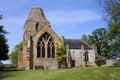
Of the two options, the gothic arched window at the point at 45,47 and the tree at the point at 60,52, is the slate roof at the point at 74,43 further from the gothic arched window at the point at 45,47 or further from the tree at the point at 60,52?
the gothic arched window at the point at 45,47

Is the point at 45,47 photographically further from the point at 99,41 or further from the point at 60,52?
the point at 99,41

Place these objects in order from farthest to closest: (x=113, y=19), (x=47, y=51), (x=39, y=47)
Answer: (x=47, y=51)
(x=39, y=47)
(x=113, y=19)

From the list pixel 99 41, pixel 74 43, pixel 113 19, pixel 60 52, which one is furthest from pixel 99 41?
pixel 113 19

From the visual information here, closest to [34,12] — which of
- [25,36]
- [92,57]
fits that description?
[25,36]

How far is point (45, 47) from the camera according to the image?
76.9 m

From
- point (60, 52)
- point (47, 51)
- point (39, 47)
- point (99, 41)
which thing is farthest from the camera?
point (99, 41)

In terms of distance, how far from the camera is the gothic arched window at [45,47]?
76688 millimetres

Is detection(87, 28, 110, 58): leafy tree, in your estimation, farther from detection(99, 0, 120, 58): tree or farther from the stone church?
detection(99, 0, 120, 58): tree

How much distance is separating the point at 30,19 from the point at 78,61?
20422 mm

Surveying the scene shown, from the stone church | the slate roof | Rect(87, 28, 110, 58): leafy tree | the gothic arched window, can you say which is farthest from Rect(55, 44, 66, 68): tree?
Rect(87, 28, 110, 58): leafy tree

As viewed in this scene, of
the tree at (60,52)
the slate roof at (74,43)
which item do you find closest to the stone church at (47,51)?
the slate roof at (74,43)

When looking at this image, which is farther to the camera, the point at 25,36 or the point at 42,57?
the point at 25,36

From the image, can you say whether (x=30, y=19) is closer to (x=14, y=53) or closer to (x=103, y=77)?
(x=14, y=53)

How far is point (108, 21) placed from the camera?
3762 cm
